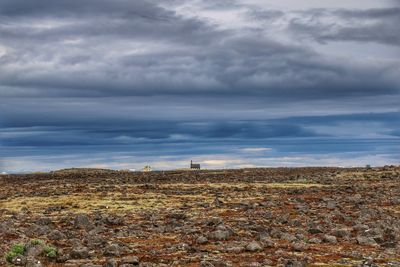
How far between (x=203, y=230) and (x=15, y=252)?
7.91 meters

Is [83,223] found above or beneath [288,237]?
above

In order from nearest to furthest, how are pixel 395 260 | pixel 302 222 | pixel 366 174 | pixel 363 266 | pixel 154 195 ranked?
pixel 363 266, pixel 395 260, pixel 302 222, pixel 154 195, pixel 366 174

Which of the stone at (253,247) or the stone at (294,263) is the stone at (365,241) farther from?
the stone at (294,263)

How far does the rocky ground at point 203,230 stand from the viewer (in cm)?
1758

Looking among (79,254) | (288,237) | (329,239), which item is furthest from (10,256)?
(329,239)

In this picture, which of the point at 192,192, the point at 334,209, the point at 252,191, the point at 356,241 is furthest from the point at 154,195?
the point at 356,241

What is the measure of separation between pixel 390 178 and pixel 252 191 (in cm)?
1962

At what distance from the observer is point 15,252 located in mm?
17781

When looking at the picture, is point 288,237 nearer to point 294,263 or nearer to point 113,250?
point 294,263

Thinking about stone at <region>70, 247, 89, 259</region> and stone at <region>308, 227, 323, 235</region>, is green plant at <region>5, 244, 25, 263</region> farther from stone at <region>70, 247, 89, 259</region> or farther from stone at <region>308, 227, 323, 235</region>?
stone at <region>308, 227, 323, 235</region>

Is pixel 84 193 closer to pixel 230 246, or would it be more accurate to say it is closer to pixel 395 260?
pixel 230 246

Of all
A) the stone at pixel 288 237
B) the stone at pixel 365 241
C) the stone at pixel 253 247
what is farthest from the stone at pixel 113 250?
the stone at pixel 365 241

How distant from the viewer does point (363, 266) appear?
1628cm

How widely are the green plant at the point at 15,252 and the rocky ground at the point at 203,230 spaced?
1.2 inches
